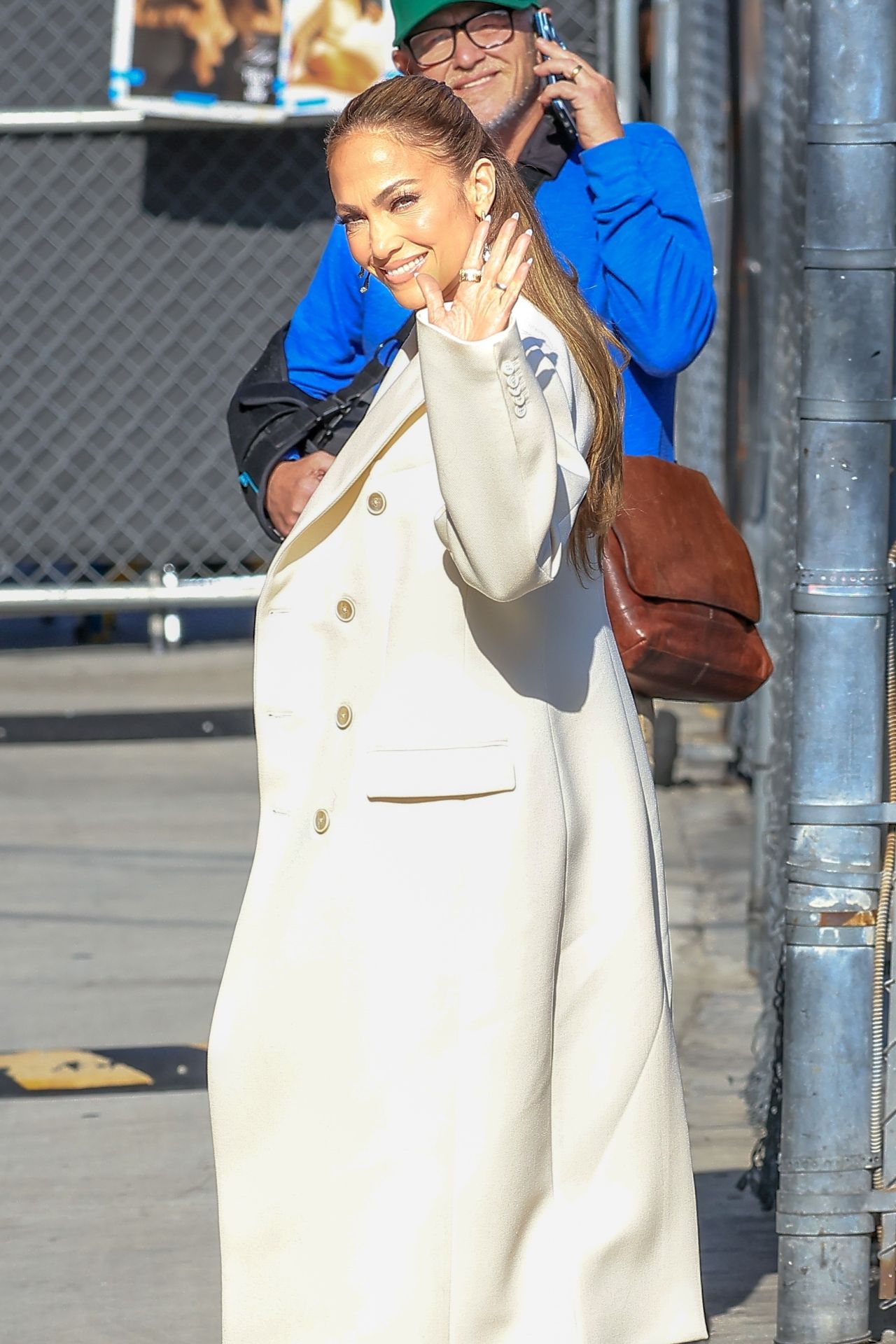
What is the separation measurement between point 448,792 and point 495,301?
0.55 m

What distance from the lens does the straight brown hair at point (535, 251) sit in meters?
2.16

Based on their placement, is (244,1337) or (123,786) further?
(123,786)

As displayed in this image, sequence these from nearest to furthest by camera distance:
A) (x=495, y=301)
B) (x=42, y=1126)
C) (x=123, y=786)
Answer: (x=495, y=301), (x=42, y=1126), (x=123, y=786)

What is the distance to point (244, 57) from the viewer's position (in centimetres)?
726

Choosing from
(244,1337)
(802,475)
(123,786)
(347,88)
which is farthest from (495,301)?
(347,88)

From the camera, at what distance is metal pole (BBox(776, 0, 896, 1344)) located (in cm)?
284

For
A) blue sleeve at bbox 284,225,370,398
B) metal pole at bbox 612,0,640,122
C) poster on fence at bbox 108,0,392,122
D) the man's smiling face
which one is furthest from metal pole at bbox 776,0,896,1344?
poster on fence at bbox 108,0,392,122

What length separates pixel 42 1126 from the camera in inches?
157

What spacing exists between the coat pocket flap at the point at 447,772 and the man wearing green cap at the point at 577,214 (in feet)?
2.56

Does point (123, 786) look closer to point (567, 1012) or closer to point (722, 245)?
point (722, 245)

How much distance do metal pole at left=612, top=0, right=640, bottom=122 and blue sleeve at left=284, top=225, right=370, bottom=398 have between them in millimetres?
3704

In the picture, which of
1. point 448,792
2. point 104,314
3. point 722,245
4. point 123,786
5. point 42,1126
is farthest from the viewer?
point 104,314

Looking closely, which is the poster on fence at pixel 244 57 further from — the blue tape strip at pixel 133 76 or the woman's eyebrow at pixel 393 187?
the woman's eyebrow at pixel 393 187

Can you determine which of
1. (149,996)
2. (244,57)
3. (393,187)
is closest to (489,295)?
(393,187)
